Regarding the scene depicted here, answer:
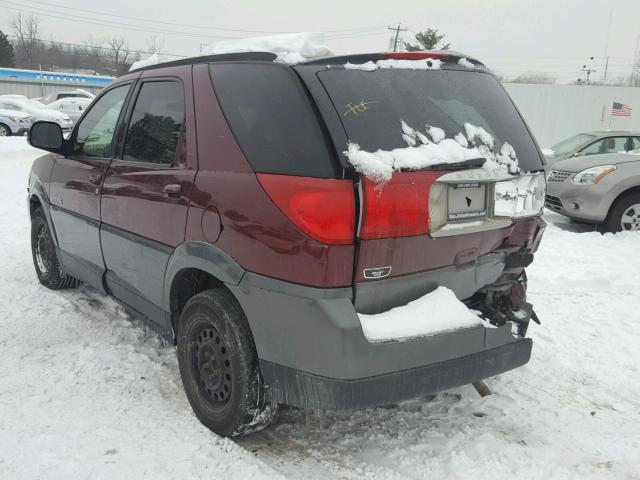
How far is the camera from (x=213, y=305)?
8.87 ft

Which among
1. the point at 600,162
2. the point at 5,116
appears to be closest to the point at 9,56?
the point at 5,116

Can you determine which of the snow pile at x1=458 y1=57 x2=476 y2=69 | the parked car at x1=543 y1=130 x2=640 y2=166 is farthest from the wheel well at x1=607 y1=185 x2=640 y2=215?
the snow pile at x1=458 y1=57 x2=476 y2=69

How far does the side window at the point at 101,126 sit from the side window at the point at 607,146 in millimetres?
9251

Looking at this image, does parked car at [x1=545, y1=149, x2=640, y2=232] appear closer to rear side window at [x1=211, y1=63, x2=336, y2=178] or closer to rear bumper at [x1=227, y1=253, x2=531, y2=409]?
rear bumper at [x1=227, y1=253, x2=531, y2=409]

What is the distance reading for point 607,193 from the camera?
25.2 feet

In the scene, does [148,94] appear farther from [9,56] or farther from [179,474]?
[9,56]

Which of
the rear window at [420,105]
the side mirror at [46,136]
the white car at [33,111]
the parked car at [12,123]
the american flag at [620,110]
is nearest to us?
the rear window at [420,105]

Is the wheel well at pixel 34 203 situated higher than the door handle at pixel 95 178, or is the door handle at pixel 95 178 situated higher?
the door handle at pixel 95 178

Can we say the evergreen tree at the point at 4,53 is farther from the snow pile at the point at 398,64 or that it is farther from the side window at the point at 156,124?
the snow pile at the point at 398,64

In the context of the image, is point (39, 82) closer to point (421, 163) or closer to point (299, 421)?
point (299, 421)

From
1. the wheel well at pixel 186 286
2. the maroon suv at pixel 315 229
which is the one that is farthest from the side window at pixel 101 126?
the wheel well at pixel 186 286

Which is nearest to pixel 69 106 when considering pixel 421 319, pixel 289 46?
pixel 289 46

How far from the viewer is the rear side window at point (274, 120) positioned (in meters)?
2.31

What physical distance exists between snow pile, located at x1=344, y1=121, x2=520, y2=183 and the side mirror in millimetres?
2935
